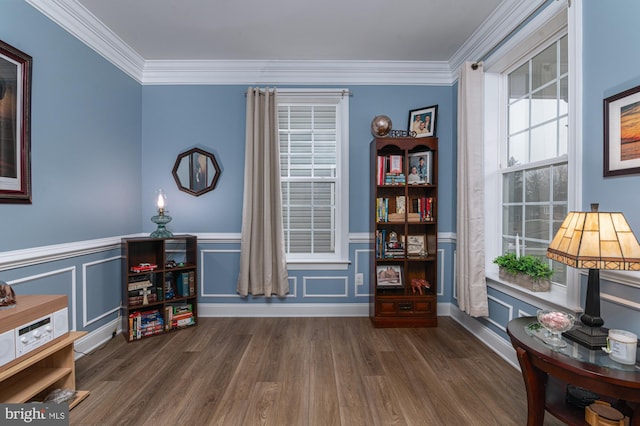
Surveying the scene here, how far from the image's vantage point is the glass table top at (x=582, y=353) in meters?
1.24

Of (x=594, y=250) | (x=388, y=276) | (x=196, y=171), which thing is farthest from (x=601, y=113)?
(x=196, y=171)

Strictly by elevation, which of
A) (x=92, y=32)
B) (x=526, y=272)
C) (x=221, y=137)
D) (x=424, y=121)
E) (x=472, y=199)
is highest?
(x=92, y=32)

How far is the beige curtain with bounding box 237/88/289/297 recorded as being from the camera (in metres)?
3.32

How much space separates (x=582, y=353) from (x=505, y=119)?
214 cm

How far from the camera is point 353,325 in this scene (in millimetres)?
3240

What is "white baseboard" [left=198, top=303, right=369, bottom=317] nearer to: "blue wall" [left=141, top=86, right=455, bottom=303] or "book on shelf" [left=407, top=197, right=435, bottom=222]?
"blue wall" [left=141, top=86, right=455, bottom=303]

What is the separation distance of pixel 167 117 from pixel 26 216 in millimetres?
1760

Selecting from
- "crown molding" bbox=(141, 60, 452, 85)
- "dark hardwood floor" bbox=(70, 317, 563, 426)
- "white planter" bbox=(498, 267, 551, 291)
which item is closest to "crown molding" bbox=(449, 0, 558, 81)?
"crown molding" bbox=(141, 60, 452, 85)

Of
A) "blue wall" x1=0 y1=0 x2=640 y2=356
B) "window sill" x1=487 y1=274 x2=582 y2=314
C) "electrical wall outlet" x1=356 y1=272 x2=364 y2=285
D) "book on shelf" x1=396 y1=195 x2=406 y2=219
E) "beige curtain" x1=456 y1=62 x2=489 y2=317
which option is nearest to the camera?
"blue wall" x1=0 y1=0 x2=640 y2=356

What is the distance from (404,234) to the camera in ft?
10.9

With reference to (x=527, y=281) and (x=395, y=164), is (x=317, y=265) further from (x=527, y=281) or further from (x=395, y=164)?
(x=527, y=281)

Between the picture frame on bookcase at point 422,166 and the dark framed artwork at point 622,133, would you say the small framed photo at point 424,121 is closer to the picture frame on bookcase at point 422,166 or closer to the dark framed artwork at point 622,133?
the picture frame on bookcase at point 422,166

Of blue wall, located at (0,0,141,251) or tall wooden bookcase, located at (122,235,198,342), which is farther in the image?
tall wooden bookcase, located at (122,235,198,342)

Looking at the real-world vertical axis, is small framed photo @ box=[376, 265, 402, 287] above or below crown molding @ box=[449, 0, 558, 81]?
below
